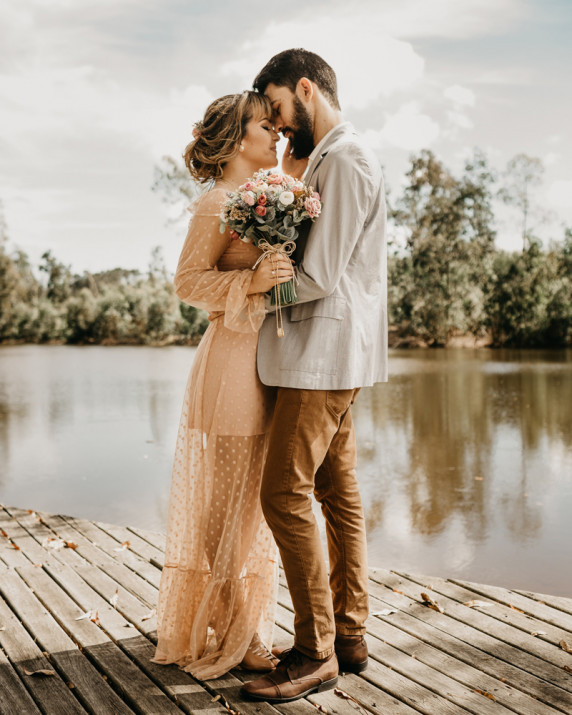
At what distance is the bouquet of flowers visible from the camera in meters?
2.32

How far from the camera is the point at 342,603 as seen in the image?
276cm

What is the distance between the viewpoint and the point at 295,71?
2.62 meters

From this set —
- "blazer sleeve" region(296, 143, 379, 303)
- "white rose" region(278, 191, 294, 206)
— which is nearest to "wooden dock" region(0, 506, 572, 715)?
"blazer sleeve" region(296, 143, 379, 303)

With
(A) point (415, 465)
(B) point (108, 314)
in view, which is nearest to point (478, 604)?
(A) point (415, 465)

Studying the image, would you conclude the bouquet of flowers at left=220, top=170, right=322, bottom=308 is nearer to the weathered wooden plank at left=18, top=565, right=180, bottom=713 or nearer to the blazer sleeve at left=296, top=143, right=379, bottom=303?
the blazer sleeve at left=296, top=143, right=379, bottom=303

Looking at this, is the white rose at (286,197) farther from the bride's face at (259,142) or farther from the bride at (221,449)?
the bride's face at (259,142)

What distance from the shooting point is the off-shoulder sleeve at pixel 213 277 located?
253cm

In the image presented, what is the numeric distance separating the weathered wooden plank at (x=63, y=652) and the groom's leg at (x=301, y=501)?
2.14 ft

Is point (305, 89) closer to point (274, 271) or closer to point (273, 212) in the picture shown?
point (273, 212)

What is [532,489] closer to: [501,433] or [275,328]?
[501,433]

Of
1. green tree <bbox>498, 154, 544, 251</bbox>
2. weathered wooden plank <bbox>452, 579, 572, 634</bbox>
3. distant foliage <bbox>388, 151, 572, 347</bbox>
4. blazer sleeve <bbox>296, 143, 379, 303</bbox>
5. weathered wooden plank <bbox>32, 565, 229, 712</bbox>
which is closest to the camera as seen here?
blazer sleeve <bbox>296, 143, 379, 303</bbox>

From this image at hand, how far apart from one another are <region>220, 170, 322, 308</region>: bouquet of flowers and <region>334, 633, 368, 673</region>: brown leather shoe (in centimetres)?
124

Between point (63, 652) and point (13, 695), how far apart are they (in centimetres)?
32
